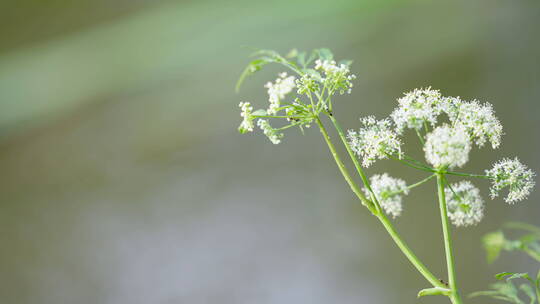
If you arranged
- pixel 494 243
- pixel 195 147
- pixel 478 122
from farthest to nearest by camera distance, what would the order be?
pixel 195 147, pixel 478 122, pixel 494 243

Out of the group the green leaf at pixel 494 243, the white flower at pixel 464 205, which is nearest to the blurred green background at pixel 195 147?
the white flower at pixel 464 205

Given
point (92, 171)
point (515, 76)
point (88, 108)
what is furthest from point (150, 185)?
point (515, 76)

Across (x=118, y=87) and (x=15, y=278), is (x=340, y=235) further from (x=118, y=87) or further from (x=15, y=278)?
(x=15, y=278)

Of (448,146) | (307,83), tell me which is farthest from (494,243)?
(307,83)

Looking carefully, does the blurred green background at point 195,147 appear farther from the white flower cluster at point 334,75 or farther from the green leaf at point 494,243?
the green leaf at point 494,243

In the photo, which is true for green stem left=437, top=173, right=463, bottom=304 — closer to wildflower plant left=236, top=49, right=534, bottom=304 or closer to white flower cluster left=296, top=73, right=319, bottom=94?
wildflower plant left=236, top=49, right=534, bottom=304

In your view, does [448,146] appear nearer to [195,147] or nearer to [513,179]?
[513,179]

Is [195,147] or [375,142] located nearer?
[375,142]
